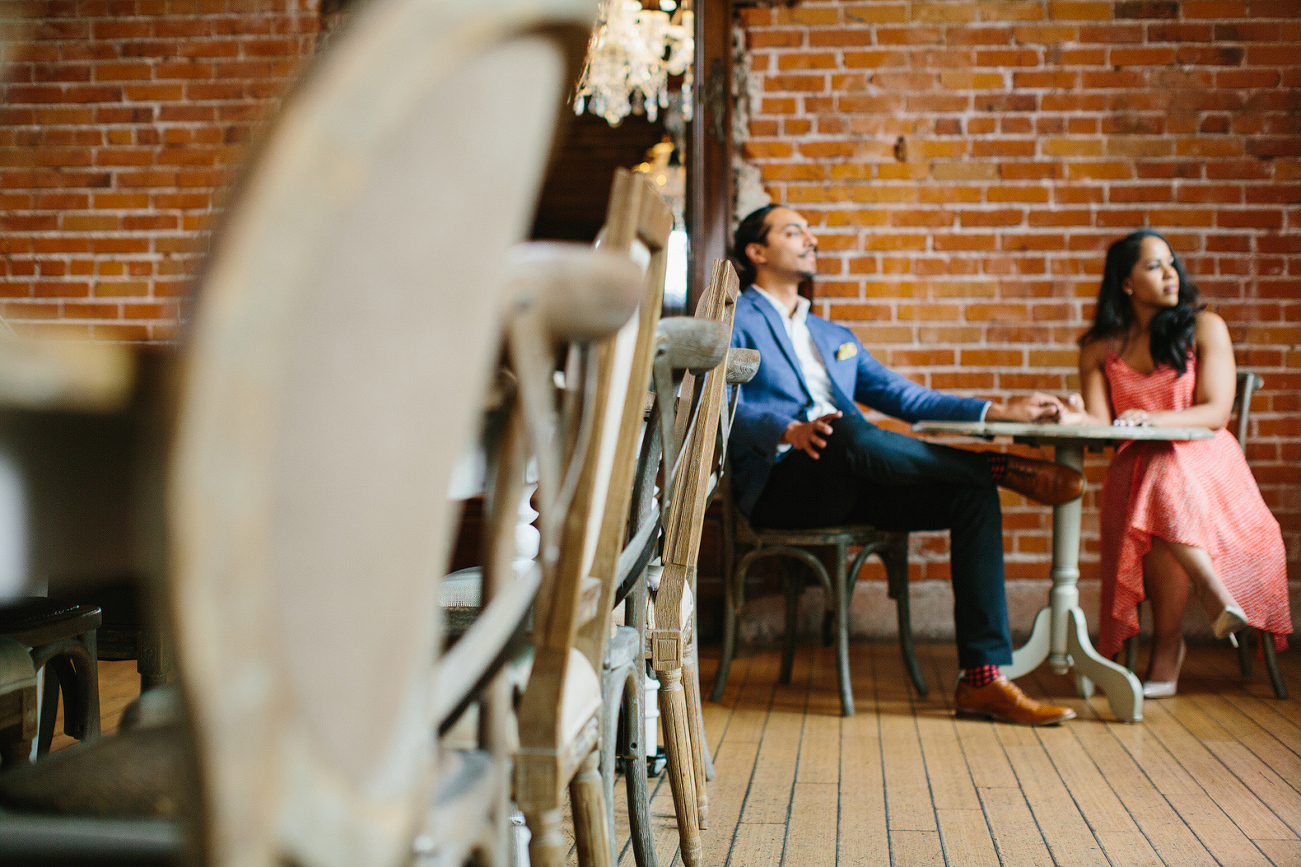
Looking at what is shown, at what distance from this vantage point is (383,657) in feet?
1.62

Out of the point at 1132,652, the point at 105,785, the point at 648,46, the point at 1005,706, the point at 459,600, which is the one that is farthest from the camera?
the point at 648,46

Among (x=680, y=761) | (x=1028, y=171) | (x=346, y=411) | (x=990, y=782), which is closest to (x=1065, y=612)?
(x=990, y=782)

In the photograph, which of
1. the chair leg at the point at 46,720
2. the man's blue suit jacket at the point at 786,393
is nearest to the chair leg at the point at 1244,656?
the man's blue suit jacket at the point at 786,393

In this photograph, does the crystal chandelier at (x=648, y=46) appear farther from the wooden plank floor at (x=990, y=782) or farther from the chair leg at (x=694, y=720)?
the chair leg at (x=694, y=720)

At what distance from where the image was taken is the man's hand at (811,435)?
257 centimetres

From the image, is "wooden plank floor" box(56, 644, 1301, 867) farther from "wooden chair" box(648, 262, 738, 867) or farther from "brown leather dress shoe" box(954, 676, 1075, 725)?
"wooden chair" box(648, 262, 738, 867)

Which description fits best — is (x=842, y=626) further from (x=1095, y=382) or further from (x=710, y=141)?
(x=710, y=141)

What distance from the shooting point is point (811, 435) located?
102 inches

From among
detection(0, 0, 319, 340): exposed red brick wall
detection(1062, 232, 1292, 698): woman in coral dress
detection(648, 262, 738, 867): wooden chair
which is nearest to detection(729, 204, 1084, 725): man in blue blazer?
detection(1062, 232, 1292, 698): woman in coral dress

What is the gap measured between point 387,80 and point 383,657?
0.87 feet

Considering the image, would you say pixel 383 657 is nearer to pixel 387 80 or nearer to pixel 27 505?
pixel 387 80

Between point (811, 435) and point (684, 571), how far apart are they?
1086mm

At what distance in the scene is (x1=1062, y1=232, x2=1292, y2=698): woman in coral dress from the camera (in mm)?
2721

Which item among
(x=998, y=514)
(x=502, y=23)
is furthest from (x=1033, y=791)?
(x=502, y=23)
